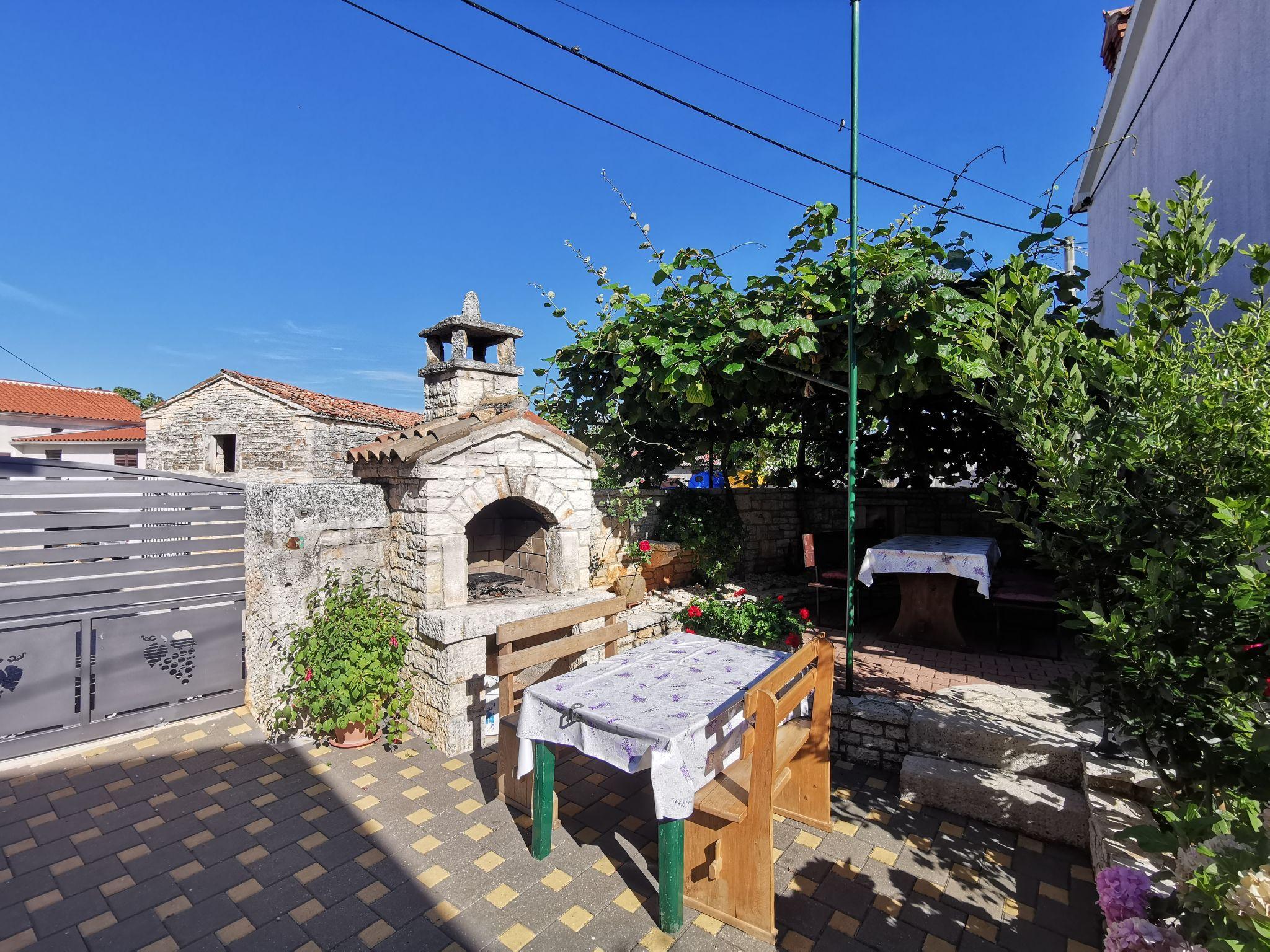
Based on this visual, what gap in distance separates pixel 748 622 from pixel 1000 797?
2029 millimetres

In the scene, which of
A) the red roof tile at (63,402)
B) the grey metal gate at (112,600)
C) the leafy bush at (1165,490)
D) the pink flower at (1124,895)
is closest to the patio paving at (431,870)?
the grey metal gate at (112,600)

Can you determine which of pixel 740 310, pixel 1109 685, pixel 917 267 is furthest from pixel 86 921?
pixel 917 267

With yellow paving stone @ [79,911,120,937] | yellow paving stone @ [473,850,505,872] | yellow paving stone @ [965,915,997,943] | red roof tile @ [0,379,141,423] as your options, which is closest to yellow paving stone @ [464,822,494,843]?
yellow paving stone @ [473,850,505,872]

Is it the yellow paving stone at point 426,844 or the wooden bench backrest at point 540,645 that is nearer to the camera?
the yellow paving stone at point 426,844

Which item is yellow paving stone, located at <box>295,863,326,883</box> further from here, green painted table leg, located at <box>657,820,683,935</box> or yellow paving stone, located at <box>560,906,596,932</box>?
green painted table leg, located at <box>657,820,683,935</box>

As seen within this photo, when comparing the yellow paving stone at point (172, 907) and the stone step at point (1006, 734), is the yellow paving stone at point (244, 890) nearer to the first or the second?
the yellow paving stone at point (172, 907)

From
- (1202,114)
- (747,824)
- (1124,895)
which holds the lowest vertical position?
(747,824)

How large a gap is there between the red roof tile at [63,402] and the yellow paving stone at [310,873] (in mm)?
29857

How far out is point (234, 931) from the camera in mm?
2842

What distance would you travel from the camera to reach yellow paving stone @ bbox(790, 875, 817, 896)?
306 cm

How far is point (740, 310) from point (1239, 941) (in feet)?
14.8

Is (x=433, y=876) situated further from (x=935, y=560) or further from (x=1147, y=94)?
(x=1147, y=94)

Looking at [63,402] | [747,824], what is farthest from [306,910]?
[63,402]

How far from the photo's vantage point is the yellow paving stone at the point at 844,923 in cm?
280
